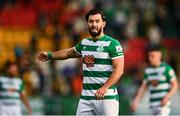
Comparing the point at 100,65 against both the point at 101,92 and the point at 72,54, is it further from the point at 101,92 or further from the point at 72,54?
the point at 72,54

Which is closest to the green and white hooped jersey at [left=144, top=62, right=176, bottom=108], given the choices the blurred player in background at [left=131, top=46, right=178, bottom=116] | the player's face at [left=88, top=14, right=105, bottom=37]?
the blurred player in background at [left=131, top=46, right=178, bottom=116]

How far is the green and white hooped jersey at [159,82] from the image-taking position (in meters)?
15.1

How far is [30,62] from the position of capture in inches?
927

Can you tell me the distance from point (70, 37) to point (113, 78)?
46.8 ft

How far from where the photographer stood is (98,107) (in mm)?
11430

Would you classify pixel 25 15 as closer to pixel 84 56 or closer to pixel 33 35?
pixel 33 35

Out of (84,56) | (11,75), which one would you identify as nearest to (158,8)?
(11,75)

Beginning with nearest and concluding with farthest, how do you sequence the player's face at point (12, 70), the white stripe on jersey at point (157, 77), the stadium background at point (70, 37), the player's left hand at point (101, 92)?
the player's left hand at point (101, 92) < the white stripe on jersey at point (157, 77) < the player's face at point (12, 70) < the stadium background at point (70, 37)

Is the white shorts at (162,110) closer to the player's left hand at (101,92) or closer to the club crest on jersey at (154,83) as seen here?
the club crest on jersey at (154,83)

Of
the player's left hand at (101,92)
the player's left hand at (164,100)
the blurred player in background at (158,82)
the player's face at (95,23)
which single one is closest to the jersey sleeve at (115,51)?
the player's face at (95,23)

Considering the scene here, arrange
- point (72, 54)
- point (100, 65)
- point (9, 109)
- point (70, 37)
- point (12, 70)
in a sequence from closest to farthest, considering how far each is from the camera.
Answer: point (100, 65) < point (72, 54) < point (12, 70) < point (9, 109) < point (70, 37)

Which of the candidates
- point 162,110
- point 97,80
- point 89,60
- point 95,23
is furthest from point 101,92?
point 162,110

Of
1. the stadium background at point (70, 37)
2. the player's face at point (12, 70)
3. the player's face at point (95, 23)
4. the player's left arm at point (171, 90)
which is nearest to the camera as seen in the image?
the player's face at point (95, 23)

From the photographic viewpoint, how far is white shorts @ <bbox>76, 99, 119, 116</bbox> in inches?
448
